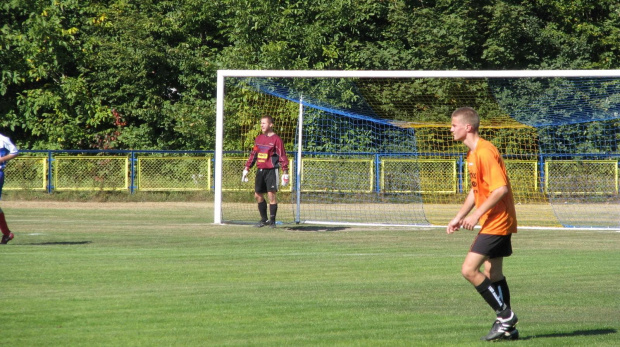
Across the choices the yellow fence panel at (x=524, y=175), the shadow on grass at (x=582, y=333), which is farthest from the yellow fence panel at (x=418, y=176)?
the shadow on grass at (x=582, y=333)

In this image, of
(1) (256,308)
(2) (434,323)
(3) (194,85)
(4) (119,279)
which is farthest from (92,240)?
(3) (194,85)

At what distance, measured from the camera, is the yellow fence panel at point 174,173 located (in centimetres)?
2698

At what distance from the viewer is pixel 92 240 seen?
45.0 feet

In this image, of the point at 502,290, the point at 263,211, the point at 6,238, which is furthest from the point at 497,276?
the point at 263,211

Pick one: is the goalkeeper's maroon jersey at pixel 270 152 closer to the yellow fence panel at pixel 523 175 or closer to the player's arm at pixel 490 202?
the yellow fence panel at pixel 523 175

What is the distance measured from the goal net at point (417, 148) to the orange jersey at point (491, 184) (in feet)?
49.2

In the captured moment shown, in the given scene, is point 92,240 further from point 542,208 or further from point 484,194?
point 542,208

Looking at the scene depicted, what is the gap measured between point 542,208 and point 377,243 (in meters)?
10.0

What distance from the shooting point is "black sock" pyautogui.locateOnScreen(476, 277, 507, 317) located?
6395 mm

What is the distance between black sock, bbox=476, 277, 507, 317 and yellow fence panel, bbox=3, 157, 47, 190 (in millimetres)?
22765

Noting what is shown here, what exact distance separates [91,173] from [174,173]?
9.14 feet

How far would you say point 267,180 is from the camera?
53.4ft

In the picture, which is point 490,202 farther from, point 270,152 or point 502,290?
point 270,152

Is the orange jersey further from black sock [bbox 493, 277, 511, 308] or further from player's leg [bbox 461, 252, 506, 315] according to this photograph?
black sock [bbox 493, 277, 511, 308]
